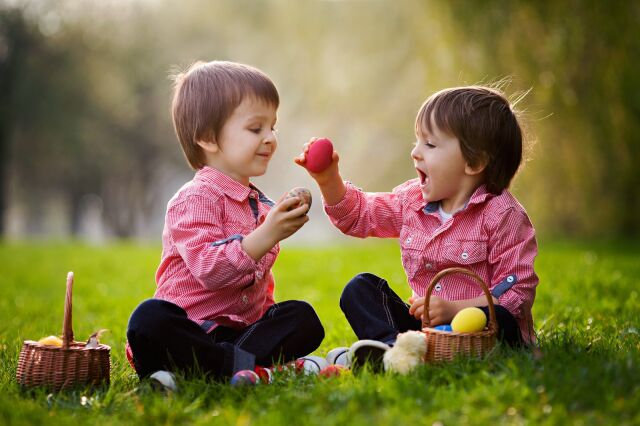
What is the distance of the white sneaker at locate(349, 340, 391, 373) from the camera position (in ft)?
9.70

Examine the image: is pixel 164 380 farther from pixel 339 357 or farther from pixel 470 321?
pixel 470 321

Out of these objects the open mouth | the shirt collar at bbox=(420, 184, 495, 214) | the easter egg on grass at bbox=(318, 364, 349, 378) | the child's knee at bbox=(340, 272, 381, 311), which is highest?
the open mouth

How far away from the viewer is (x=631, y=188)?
10.1 m

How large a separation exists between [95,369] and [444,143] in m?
1.74

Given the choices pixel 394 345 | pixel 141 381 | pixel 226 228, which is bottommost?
pixel 141 381

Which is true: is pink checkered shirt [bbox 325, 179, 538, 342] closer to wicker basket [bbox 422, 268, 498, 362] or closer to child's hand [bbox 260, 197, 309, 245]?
wicker basket [bbox 422, 268, 498, 362]

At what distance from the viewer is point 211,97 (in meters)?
3.45

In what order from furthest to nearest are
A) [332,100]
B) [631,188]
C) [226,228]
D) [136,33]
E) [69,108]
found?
[136,33] < [69,108] < [332,100] < [631,188] < [226,228]

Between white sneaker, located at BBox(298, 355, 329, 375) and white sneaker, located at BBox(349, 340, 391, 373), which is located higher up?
white sneaker, located at BBox(349, 340, 391, 373)

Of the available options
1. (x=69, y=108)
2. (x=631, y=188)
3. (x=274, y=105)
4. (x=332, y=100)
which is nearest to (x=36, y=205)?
(x=69, y=108)

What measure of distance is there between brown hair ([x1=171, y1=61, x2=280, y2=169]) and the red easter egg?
0.31m

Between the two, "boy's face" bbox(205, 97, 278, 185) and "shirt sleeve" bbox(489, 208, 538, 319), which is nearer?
"shirt sleeve" bbox(489, 208, 538, 319)

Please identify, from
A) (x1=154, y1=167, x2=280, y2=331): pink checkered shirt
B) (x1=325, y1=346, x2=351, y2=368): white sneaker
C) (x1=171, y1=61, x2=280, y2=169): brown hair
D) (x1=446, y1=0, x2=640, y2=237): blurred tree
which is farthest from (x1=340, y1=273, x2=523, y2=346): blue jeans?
(x1=446, y1=0, x2=640, y2=237): blurred tree

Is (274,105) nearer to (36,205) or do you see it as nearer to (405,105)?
(405,105)
